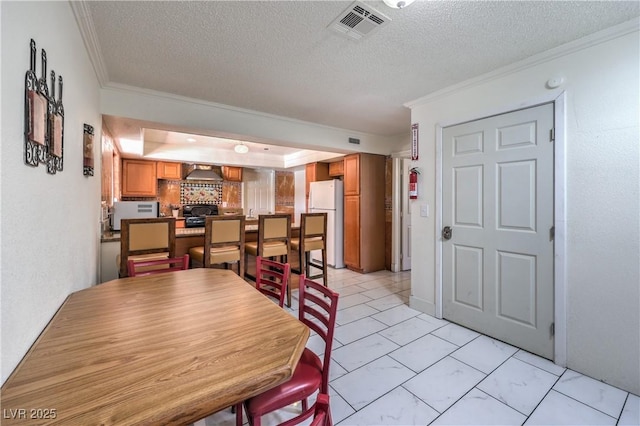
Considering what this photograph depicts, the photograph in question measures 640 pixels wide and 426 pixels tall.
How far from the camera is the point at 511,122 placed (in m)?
2.31

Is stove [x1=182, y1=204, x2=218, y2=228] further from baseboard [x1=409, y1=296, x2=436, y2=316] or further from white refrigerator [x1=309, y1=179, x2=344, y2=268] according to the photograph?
baseboard [x1=409, y1=296, x2=436, y2=316]

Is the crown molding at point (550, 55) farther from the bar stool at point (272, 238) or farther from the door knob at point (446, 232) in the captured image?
the bar stool at point (272, 238)

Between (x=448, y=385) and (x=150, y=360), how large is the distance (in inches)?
72.1

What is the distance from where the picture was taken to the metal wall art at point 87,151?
1923 millimetres

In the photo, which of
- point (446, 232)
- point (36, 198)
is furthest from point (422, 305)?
point (36, 198)

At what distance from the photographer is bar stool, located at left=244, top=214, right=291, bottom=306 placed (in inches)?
123

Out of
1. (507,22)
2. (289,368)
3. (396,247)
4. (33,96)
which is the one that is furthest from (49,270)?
(396,247)

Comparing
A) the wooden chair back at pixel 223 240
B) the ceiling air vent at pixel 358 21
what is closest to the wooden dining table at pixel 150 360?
the wooden chair back at pixel 223 240

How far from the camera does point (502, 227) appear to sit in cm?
240

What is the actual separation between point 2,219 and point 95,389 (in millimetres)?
592

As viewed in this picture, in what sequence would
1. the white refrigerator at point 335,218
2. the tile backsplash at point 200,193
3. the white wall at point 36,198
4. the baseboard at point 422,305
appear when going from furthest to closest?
the tile backsplash at point 200,193, the white refrigerator at point 335,218, the baseboard at point 422,305, the white wall at point 36,198

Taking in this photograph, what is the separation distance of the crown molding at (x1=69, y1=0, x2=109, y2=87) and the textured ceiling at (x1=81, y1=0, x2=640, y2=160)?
0.03m

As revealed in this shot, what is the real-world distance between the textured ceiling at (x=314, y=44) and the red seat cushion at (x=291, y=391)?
196 centimetres

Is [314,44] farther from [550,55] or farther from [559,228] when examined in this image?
[559,228]
